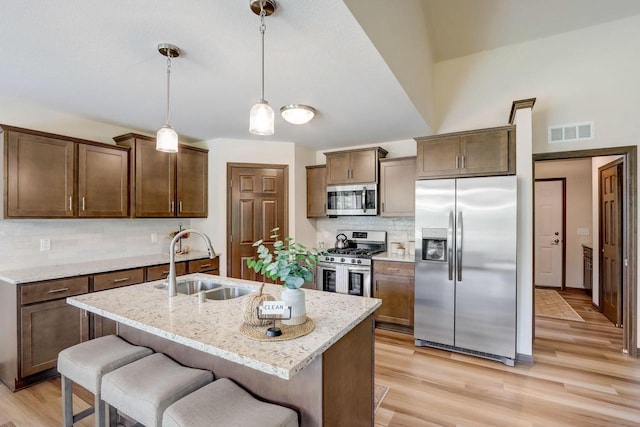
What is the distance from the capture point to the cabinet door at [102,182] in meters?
3.08

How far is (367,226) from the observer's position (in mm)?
4539

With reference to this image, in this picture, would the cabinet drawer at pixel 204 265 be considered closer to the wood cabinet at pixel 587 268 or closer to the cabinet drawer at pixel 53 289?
the cabinet drawer at pixel 53 289

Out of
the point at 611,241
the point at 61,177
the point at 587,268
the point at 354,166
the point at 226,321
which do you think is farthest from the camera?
the point at 587,268

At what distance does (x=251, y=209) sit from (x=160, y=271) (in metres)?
1.35

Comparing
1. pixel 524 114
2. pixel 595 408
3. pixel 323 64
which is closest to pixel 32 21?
pixel 323 64

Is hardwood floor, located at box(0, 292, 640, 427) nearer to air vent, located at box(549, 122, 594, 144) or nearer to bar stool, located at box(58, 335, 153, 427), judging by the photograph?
bar stool, located at box(58, 335, 153, 427)

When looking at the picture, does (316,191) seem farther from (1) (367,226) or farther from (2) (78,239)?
(2) (78,239)

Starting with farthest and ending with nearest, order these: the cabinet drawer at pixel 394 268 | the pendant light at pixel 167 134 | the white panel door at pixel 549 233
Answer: the white panel door at pixel 549 233
the cabinet drawer at pixel 394 268
the pendant light at pixel 167 134

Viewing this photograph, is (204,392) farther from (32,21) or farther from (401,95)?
(401,95)

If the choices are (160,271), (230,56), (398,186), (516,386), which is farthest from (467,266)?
(160,271)

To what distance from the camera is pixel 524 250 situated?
3.06m

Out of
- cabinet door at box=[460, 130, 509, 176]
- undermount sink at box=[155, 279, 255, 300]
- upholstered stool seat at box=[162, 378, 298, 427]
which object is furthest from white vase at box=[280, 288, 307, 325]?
cabinet door at box=[460, 130, 509, 176]

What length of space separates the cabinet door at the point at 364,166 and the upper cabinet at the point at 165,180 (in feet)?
6.54

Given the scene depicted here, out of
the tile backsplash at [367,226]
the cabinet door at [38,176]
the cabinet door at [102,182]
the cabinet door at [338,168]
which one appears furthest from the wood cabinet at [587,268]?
the cabinet door at [38,176]
